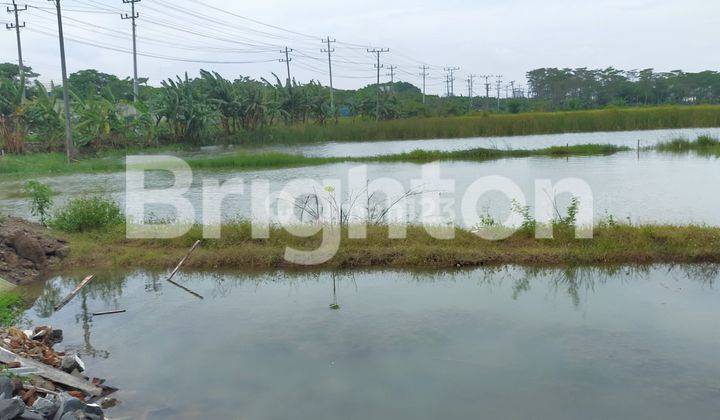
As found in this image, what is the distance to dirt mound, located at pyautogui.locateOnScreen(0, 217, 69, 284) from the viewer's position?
7.66 m

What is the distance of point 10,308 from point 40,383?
256cm

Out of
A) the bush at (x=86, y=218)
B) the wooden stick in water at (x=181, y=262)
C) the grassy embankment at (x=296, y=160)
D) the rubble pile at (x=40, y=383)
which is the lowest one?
the rubble pile at (x=40, y=383)

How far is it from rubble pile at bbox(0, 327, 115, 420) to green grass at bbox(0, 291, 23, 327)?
678 millimetres

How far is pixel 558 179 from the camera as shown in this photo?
512 inches

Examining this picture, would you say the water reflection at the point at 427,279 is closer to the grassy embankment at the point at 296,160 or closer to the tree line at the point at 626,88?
the grassy embankment at the point at 296,160

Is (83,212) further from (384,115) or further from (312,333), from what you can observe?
(384,115)

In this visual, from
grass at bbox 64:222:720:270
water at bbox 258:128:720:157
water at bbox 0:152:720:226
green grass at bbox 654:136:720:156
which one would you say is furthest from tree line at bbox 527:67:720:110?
grass at bbox 64:222:720:270

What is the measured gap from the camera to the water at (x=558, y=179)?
9758 mm

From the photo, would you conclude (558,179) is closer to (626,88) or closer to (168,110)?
(168,110)

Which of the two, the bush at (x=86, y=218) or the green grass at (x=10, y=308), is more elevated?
the bush at (x=86, y=218)

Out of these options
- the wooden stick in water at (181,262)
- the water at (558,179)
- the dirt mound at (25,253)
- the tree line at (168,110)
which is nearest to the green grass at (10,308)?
the dirt mound at (25,253)

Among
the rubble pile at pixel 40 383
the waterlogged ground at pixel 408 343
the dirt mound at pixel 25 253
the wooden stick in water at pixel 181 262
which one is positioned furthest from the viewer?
the dirt mound at pixel 25 253

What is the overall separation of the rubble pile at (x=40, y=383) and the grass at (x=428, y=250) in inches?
98.7

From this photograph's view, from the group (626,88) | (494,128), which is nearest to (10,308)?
(494,128)
